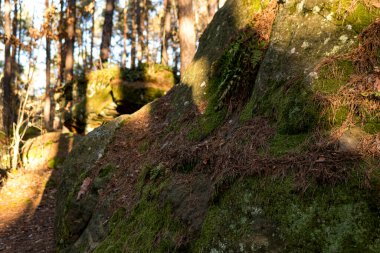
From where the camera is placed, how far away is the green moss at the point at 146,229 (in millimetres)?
3791

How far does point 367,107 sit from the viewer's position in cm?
340

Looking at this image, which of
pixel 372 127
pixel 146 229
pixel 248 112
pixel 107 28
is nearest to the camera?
pixel 372 127

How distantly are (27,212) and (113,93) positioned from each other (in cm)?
587

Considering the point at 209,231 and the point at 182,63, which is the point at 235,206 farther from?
the point at 182,63

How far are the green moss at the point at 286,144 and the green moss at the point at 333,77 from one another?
24.8 inches

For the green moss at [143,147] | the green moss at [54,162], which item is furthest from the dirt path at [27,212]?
the green moss at [143,147]

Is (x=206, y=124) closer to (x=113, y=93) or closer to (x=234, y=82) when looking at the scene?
(x=234, y=82)

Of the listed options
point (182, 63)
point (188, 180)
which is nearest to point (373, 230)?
point (188, 180)

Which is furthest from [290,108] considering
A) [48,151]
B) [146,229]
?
[48,151]

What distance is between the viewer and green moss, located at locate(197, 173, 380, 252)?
2.63m

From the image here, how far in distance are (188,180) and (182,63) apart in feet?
23.7

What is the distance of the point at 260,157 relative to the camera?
3.60 metres

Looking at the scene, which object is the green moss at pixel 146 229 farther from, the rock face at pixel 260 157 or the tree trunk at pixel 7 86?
the tree trunk at pixel 7 86

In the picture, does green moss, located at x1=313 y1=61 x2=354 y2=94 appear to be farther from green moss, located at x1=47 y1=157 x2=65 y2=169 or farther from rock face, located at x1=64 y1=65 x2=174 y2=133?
green moss, located at x1=47 y1=157 x2=65 y2=169
